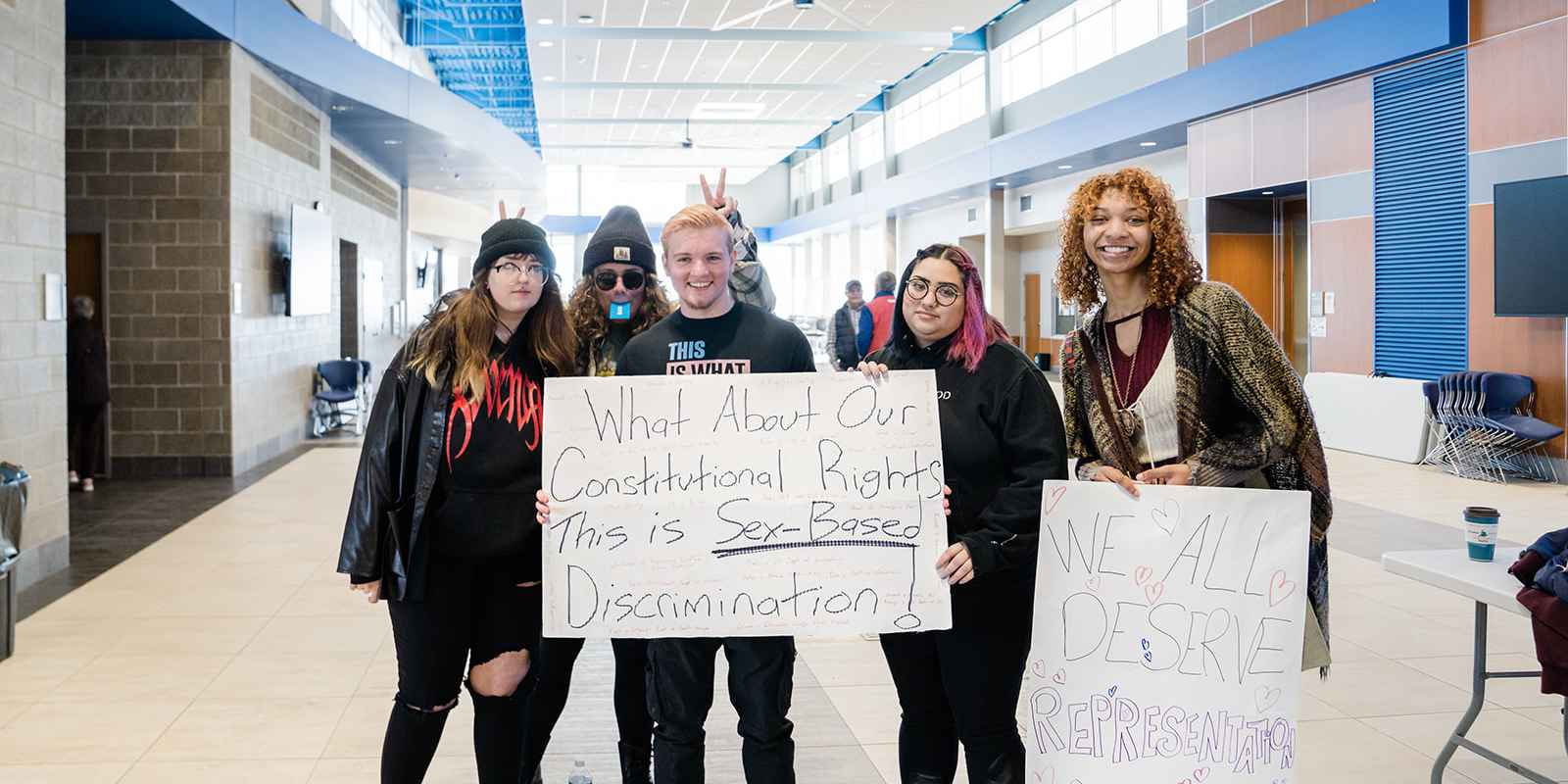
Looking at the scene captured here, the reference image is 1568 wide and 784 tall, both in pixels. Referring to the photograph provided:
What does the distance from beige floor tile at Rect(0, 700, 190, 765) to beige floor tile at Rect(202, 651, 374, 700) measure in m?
0.21

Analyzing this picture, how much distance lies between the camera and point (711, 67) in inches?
756

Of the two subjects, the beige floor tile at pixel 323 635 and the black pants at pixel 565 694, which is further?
the beige floor tile at pixel 323 635

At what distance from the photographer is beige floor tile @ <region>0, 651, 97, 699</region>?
373 centimetres

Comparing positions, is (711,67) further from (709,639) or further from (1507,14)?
(709,639)

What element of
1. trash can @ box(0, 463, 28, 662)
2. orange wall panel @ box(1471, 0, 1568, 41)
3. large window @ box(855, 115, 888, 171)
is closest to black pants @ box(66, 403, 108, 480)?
trash can @ box(0, 463, 28, 662)

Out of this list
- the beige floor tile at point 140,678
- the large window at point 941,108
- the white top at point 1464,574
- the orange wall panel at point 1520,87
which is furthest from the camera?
the large window at point 941,108

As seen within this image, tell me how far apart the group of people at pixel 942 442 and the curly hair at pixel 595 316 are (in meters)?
0.37

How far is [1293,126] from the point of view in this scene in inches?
432

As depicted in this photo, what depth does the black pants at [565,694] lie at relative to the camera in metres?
2.63

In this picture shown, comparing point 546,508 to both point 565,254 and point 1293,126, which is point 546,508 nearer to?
point 1293,126

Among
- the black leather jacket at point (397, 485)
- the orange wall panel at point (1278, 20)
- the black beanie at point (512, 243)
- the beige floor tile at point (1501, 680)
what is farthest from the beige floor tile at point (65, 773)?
the orange wall panel at point (1278, 20)

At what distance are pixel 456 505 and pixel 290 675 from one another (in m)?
2.14

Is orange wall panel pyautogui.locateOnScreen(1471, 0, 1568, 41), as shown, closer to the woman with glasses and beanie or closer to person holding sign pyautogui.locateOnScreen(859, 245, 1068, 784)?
person holding sign pyautogui.locateOnScreen(859, 245, 1068, 784)

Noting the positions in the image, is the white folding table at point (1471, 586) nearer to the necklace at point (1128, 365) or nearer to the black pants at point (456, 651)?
the necklace at point (1128, 365)
